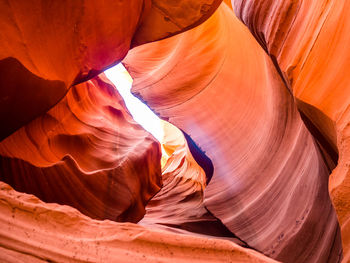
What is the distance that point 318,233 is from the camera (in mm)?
3184

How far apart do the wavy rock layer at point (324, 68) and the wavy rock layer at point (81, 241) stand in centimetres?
54

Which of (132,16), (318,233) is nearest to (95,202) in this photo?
(132,16)

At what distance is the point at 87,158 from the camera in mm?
3943

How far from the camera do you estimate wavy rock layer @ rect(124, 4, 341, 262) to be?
3.30 metres

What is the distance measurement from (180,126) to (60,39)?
266 centimetres

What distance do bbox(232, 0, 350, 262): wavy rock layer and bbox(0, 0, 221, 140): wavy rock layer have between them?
1048 millimetres

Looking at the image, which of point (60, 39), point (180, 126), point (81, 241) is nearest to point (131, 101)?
point (180, 126)

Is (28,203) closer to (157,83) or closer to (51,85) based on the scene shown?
(51,85)

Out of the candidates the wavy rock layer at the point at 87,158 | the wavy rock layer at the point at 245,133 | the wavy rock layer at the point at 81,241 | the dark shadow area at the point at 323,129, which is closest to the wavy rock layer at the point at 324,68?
the dark shadow area at the point at 323,129

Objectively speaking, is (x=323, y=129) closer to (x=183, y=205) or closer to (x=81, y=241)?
(x=81, y=241)

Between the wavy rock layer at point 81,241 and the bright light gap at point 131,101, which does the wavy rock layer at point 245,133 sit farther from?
the bright light gap at point 131,101

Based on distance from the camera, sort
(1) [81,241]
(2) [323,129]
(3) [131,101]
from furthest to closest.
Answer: (3) [131,101] < (2) [323,129] < (1) [81,241]

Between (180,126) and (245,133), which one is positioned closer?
(245,133)

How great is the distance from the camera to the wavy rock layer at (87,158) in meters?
3.08
